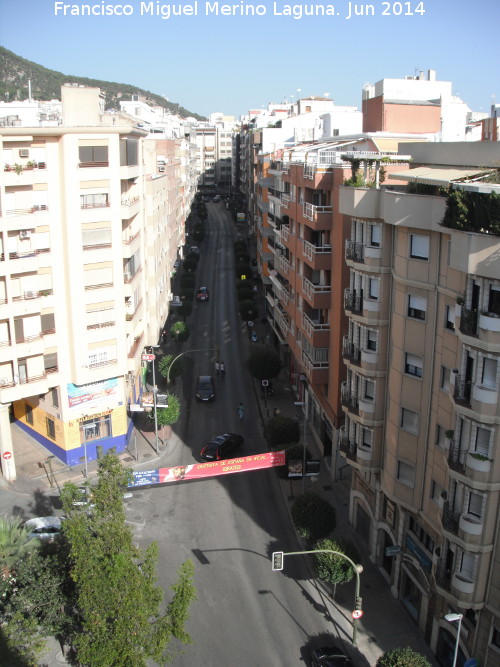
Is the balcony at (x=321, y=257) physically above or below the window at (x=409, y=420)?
above

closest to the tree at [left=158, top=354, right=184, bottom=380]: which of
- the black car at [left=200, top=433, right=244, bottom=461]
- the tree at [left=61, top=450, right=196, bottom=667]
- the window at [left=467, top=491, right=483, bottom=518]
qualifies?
the black car at [left=200, top=433, right=244, bottom=461]

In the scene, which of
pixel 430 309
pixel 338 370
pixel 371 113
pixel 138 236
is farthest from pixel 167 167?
pixel 430 309

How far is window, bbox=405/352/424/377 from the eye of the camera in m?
26.9

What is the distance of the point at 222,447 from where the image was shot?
43.6m

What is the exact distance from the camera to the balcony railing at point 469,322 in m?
21.9

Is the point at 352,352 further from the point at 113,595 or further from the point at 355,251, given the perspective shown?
the point at 113,595

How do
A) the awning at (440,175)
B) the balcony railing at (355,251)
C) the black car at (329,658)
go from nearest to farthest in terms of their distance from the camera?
the awning at (440,175)
the black car at (329,658)
the balcony railing at (355,251)

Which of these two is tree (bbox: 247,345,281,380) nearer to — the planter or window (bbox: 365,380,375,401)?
window (bbox: 365,380,375,401)

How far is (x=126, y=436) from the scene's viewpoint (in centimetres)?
4528

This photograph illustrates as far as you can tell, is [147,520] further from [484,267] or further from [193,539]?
[484,267]

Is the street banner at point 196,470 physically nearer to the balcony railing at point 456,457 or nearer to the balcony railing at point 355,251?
the balcony railing at point 355,251

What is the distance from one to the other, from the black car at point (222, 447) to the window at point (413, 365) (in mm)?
18776

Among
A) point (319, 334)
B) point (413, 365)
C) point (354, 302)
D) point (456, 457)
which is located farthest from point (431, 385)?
point (319, 334)

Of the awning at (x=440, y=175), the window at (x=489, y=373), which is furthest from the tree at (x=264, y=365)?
the window at (x=489, y=373)
